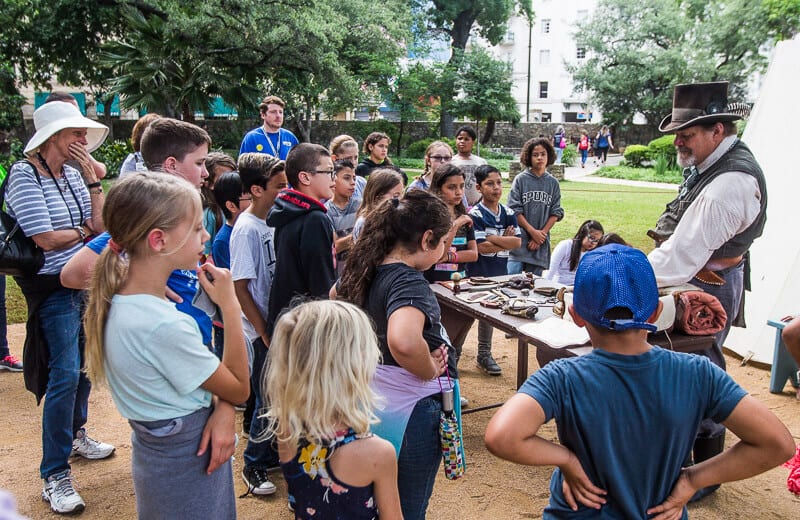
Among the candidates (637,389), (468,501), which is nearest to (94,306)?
(637,389)

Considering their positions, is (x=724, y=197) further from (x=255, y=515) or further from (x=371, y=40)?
(x=371, y=40)

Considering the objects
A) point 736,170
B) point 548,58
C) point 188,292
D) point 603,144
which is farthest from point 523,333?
point 548,58

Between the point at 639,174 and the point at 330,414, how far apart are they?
23.1 metres

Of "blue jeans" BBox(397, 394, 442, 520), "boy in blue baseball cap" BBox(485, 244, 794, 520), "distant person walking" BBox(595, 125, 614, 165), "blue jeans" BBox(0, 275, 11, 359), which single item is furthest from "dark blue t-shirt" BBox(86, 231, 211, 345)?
"distant person walking" BBox(595, 125, 614, 165)

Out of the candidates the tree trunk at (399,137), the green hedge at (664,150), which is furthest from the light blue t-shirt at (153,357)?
the tree trunk at (399,137)

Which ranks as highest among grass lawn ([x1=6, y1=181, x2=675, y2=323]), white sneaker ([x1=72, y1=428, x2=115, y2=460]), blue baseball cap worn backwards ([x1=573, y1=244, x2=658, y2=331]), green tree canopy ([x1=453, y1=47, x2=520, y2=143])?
green tree canopy ([x1=453, y1=47, x2=520, y2=143])

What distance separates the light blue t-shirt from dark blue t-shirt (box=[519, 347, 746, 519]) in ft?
3.20

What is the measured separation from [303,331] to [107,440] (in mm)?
2997

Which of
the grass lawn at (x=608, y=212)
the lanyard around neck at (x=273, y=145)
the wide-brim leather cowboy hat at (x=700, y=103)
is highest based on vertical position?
the wide-brim leather cowboy hat at (x=700, y=103)

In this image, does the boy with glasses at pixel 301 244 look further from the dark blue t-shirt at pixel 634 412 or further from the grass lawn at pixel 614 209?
the grass lawn at pixel 614 209

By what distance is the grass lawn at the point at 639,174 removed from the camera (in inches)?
851

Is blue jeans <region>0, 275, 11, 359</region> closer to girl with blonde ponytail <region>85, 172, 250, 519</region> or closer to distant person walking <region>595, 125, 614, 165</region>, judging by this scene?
girl with blonde ponytail <region>85, 172, 250, 519</region>

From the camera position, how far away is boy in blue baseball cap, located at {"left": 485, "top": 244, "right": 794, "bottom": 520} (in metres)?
1.64

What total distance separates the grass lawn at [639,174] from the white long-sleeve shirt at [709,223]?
61.6 feet
